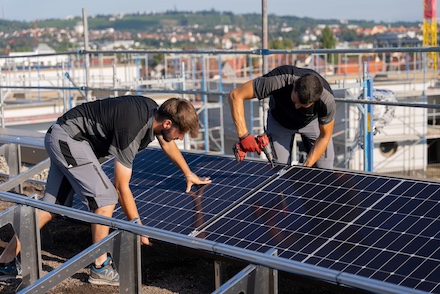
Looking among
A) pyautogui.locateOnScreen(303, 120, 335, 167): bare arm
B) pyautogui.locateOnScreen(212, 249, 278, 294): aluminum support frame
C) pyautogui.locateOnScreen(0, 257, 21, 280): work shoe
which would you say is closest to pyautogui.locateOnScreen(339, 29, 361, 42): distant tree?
pyautogui.locateOnScreen(303, 120, 335, 167): bare arm

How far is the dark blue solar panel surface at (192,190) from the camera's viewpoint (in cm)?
498

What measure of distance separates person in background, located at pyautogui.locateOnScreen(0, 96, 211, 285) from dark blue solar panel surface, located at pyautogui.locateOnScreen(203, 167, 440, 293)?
2.30 ft

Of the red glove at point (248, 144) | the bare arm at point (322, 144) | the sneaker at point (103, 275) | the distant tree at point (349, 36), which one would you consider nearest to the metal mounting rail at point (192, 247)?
the sneaker at point (103, 275)

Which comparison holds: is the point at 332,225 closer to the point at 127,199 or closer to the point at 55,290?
the point at 127,199

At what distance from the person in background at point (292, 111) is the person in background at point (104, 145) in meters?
0.84

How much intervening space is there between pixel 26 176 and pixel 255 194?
7.67 ft

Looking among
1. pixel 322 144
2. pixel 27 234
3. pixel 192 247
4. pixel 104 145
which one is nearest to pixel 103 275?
pixel 27 234

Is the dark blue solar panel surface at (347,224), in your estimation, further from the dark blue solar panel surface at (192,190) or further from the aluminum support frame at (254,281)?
the aluminum support frame at (254,281)

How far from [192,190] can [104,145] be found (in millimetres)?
875

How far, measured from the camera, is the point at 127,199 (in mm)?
→ 4688

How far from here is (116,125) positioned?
4742 mm

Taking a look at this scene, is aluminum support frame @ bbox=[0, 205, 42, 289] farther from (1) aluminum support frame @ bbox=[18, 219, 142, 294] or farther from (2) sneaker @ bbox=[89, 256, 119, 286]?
(1) aluminum support frame @ bbox=[18, 219, 142, 294]

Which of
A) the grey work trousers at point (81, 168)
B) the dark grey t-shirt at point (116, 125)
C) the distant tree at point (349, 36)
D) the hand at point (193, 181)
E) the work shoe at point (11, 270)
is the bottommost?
the work shoe at point (11, 270)

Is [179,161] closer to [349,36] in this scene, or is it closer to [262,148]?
[262,148]
